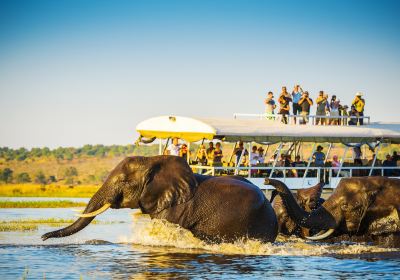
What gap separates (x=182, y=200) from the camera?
1708 cm

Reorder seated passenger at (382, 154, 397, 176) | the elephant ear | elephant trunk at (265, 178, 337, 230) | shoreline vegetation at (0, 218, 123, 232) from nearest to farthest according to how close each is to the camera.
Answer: elephant trunk at (265, 178, 337, 230)
the elephant ear
shoreline vegetation at (0, 218, 123, 232)
seated passenger at (382, 154, 397, 176)

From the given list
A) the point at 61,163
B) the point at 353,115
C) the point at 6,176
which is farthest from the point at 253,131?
the point at 61,163

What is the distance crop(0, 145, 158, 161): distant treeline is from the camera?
111 meters

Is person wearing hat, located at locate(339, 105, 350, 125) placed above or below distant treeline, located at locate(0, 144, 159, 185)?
above

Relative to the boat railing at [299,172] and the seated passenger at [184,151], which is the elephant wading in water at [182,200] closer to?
the boat railing at [299,172]

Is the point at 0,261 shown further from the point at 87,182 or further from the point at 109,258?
the point at 87,182

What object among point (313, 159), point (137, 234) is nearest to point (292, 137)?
point (313, 159)

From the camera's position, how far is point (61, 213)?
32.1 m

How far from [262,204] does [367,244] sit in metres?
2.25

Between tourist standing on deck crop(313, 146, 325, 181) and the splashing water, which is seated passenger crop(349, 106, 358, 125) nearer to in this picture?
tourist standing on deck crop(313, 146, 325, 181)

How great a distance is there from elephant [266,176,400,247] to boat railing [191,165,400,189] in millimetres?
13841

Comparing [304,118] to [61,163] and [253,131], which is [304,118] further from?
[61,163]

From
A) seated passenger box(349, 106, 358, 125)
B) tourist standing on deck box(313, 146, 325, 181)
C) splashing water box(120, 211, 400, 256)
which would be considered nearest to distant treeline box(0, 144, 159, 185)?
seated passenger box(349, 106, 358, 125)

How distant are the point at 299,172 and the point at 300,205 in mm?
12624
